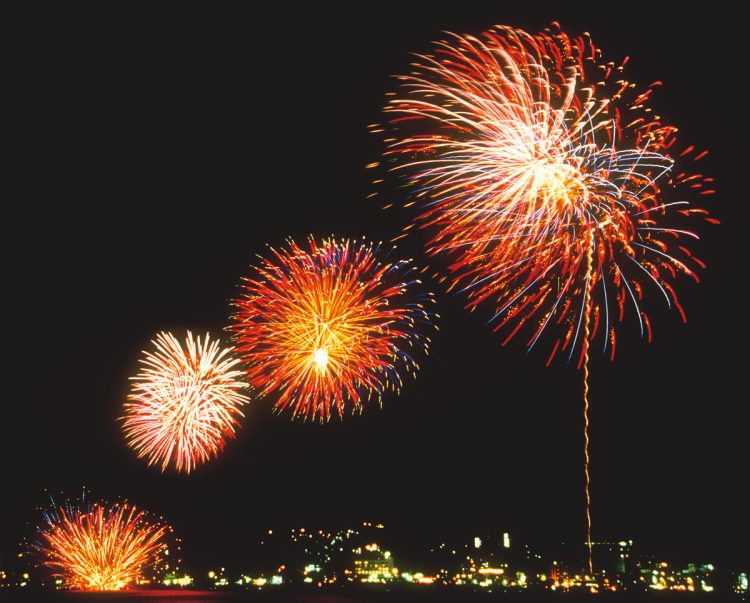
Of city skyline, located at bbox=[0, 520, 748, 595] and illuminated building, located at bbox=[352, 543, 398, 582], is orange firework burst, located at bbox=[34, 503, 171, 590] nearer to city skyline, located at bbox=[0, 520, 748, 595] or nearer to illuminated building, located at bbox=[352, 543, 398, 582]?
city skyline, located at bbox=[0, 520, 748, 595]

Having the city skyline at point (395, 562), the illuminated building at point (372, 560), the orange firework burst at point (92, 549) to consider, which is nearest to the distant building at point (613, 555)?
the city skyline at point (395, 562)

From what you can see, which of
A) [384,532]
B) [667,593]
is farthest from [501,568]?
[667,593]

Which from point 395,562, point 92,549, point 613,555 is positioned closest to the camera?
point 92,549

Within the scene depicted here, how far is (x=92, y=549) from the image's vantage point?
29375 millimetres

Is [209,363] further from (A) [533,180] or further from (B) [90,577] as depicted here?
(B) [90,577]

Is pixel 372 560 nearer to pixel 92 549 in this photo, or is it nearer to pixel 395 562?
pixel 395 562

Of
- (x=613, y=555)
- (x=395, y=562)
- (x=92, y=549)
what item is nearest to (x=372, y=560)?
(x=395, y=562)

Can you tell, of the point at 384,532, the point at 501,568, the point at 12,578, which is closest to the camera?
the point at 12,578

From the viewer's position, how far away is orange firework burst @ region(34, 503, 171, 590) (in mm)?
29094

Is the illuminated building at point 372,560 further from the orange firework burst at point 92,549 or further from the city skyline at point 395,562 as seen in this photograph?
the orange firework burst at point 92,549

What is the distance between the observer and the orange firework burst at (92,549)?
29.1 m

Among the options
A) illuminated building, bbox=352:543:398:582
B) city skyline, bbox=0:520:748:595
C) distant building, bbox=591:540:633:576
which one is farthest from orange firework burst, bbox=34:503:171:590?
distant building, bbox=591:540:633:576

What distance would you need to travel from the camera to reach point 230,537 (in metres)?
47.2

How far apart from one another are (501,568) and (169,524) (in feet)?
65.1
